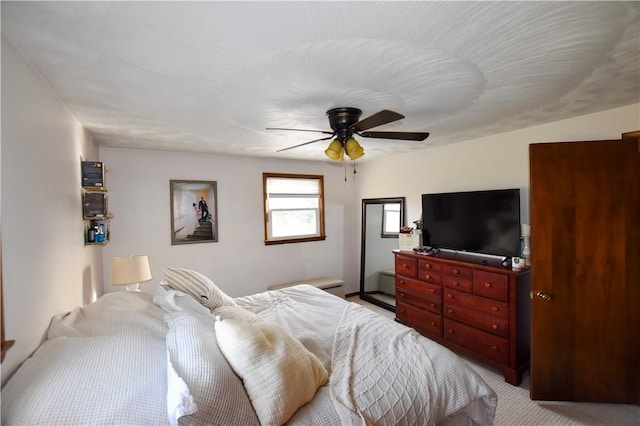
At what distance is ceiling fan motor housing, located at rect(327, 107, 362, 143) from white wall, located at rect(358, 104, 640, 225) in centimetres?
191

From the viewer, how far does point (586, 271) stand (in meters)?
2.27

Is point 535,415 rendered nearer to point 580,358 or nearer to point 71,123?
point 580,358

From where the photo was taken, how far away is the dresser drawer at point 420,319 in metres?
3.35

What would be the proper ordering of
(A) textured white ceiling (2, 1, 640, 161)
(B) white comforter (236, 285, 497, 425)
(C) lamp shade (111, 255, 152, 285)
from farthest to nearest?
(C) lamp shade (111, 255, 152, 285) → (B) white comforter (236, 285, 497, 425) → (A) textured white ceiling (2, 1, 640, 161)

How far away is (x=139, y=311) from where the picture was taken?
183cm

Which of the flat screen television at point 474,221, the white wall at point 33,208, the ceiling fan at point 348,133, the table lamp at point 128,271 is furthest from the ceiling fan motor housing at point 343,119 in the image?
the table lamp at point 128,271

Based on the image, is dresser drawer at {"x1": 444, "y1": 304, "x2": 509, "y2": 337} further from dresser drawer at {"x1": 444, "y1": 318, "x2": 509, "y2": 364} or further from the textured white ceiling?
the textured white ceiling

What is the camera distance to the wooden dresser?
2693 millimetres

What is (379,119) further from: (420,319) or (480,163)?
(420,319)

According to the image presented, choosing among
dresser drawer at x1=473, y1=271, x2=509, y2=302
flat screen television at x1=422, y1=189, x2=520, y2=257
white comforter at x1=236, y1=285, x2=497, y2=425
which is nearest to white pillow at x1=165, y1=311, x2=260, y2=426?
white comforter at x1=236, y1=285, x2=497, y2=425

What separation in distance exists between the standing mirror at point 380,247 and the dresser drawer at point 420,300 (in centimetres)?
76

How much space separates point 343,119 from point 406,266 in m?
2.20

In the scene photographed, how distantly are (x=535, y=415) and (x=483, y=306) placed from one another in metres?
0.89

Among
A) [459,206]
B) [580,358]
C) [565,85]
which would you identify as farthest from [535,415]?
[565,85]
